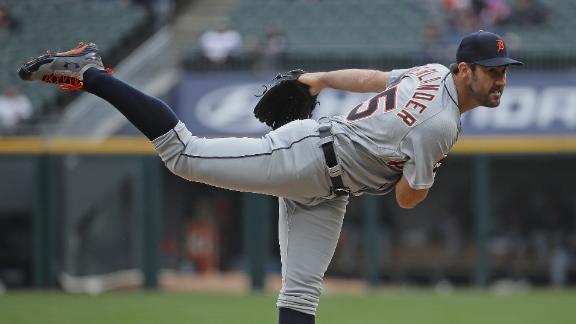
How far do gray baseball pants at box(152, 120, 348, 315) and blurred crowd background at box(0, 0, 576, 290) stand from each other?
25.4 feet

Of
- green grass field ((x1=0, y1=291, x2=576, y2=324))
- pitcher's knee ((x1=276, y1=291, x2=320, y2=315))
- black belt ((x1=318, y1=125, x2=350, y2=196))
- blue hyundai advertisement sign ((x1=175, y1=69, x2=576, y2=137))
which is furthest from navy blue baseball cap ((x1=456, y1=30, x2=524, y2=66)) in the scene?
blue hyundai advertisement sign ((x1=175, y1=69, x2=576, y2=137))

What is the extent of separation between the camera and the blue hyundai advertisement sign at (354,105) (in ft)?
41.8

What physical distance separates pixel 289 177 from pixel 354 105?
8251 mm

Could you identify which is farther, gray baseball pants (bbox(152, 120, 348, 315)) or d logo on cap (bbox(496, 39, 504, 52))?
gray baseball pants (bbox(152, 120, 348, 315))

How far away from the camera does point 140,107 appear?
4.53 m

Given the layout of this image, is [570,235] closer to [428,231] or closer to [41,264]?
[428,231]

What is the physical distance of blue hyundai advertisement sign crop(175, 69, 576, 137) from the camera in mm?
12742

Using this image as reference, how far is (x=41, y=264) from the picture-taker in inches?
494

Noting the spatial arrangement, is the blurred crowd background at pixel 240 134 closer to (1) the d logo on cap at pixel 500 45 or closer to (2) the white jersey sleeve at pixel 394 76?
(2) the white jersey sleeve at pixel 394 76

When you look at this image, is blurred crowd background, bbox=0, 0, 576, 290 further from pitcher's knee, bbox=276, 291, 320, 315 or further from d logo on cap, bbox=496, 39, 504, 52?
d logo on cap, bbox=496, 39, 504, 52

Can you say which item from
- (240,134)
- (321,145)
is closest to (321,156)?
(321,145)

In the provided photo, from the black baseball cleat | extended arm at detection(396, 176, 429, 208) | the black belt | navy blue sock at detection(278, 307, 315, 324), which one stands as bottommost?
navy blue sock at detection(278, 307, 315, 324)

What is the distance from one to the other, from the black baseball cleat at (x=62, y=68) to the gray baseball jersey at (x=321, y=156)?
0.51 meters

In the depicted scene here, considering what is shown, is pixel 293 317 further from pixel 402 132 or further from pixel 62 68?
pixel 62 68
